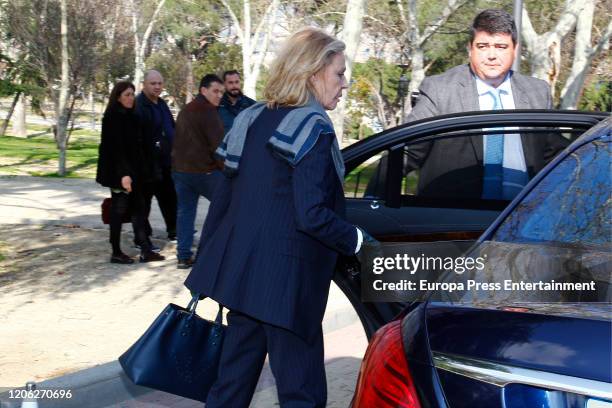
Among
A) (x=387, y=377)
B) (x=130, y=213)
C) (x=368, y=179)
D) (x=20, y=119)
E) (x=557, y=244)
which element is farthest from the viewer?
(x=20, y=119)

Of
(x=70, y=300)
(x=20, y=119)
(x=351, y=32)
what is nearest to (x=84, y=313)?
(x=70, y=300)

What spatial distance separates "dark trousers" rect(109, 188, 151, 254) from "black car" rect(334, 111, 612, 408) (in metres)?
5.19

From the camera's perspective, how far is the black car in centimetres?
189

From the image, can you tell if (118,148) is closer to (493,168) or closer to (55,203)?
(493,168)

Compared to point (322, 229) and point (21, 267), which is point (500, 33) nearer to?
point (322, 229)

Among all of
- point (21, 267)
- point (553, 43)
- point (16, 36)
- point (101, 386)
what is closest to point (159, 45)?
point (16, 36)

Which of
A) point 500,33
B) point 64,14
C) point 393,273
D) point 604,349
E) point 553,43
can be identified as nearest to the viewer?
point 604,349

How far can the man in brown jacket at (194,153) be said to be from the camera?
8.55 meters

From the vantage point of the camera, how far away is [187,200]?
872cm

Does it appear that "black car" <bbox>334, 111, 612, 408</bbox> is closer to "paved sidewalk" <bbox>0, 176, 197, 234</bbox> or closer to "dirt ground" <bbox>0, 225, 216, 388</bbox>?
"dirt ground" <bbox>0, 225, 216, 388</bbox>

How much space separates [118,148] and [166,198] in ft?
4.82

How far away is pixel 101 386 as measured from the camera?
5199 millimetres

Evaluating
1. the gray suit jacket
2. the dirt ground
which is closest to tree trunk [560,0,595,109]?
the dirt ground

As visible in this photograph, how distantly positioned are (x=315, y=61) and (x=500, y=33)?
1568mm
